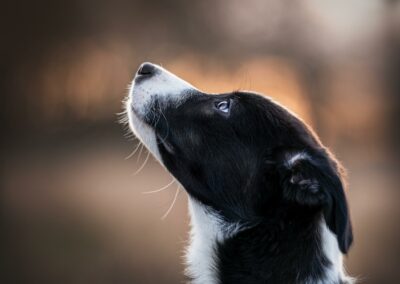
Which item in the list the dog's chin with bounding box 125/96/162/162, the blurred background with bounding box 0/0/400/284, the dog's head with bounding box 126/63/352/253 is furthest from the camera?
the blurred background with bounding box 0/0/400/284

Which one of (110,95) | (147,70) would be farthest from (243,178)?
(110,95)

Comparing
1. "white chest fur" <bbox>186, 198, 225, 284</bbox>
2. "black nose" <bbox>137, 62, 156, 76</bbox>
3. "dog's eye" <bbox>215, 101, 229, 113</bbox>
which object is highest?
"black nose" <bbox>137, 62, 156, 76</bbox>

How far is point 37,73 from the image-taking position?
556 centimetres

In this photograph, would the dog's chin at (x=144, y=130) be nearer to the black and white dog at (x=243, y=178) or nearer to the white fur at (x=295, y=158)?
the black and white dog at (x=243, y=178)

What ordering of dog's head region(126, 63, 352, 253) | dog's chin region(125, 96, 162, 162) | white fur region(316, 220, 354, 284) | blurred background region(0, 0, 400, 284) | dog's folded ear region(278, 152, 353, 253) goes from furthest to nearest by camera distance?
blurred background region(0, 0, 400, 284) < dog's chin region(125, 96, 162, 162) < dog's head region(126, 63, 352, 253) < white fur region(316, 220, 354, 284) < dog's folded ear region(278, 152, 353, 253)

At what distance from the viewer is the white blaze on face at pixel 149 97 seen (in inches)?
104

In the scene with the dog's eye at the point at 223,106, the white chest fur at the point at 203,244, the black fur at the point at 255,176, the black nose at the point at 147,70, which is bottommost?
the white chest fur at the point at 203,244

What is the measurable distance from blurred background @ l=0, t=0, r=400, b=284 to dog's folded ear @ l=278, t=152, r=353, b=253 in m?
2.99

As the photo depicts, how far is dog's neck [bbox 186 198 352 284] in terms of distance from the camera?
2.33 m

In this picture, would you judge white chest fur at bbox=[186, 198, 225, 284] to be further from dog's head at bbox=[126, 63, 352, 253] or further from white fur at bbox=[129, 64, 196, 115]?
white fur at bbox=[129, 64, 196, 115]

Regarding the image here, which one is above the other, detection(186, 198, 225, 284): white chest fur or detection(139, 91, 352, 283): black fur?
detection(139, 91, 352, 283): black fur

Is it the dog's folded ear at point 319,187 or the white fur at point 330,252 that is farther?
the white fur at point 330,252

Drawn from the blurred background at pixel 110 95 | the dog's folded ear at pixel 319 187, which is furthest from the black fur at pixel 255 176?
the blurred background at pixel 110 95

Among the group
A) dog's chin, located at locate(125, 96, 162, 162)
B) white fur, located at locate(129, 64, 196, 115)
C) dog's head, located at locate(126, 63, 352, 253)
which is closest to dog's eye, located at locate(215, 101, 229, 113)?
dog's head, located at locate(126, 63, 352, 253)
